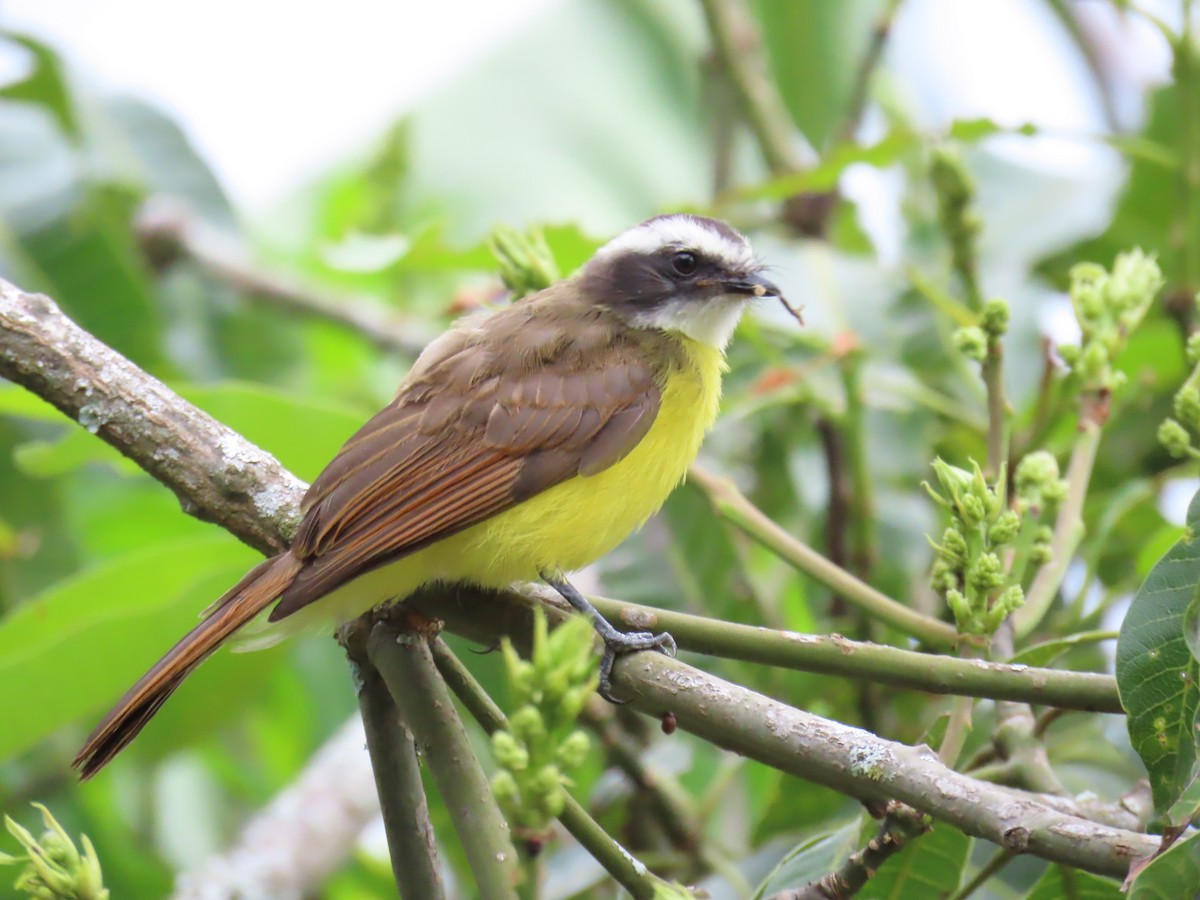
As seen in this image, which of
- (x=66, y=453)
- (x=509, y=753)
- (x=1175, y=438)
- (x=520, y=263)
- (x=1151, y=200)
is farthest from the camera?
(x=1151, y=200)

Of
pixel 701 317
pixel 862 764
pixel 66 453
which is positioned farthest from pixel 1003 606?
pixel 66 453

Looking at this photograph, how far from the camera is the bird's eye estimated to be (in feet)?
12.3

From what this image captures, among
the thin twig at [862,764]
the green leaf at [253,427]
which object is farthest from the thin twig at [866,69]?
the thin twig at [862,764]

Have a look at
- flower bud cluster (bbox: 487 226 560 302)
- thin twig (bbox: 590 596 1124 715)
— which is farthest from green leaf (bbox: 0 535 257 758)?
thin twig (bbox: 590 596 1124 715)

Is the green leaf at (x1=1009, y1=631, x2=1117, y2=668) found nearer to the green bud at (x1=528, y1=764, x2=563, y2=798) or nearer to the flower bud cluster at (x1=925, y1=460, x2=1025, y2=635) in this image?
the flower bud cluster at (x1=925, y1=460, x2=1025, y2=635)

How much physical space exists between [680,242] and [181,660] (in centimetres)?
182

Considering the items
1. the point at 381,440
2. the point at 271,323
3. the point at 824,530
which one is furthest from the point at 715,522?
the point at 271,323

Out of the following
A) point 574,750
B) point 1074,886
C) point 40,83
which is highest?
point 40,83

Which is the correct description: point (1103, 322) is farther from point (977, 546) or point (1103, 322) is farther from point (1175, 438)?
point (977, 546)

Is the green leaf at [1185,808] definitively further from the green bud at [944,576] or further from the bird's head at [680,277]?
the bird's head at [680,277]

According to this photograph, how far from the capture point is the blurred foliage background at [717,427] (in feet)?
11.0

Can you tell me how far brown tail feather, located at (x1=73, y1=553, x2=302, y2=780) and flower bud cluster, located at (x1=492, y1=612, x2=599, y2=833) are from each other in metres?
1.16

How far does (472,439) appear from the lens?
304 centimetres

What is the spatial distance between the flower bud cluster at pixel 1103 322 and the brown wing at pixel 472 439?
0.96 m
